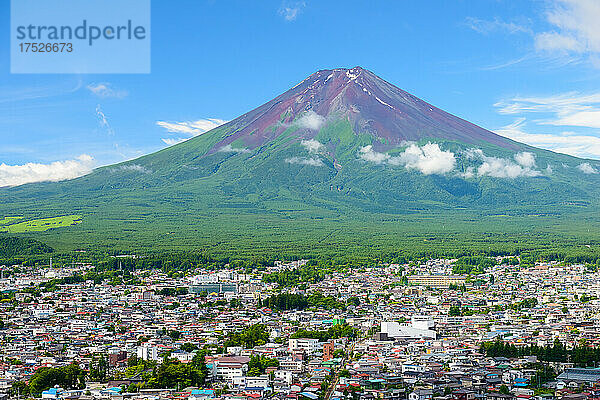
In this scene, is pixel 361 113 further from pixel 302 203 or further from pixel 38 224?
pixel 38 224

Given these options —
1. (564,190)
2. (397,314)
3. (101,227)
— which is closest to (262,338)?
(397,314)

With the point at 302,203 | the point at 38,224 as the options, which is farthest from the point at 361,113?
the point at 38,224

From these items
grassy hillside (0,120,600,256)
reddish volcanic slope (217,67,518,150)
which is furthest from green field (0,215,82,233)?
reddish volcanic slope (217,67,518,150)

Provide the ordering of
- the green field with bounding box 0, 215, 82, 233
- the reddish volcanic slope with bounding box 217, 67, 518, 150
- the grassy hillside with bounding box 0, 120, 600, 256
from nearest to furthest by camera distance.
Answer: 1. the grassy hillside with bounding box 0, 120, 600, 256
2. the green field with bounding box 0, 215, 82, 233
3. the reddish volcanic slope with bounding box 217, 67, 518, 150

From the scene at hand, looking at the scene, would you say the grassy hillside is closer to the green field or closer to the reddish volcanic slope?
Answer: the green field

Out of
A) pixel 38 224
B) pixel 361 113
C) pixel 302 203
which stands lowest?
pixel 38 224

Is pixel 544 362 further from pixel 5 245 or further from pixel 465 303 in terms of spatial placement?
pixel 5 245
